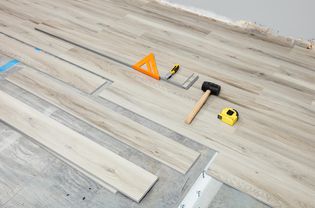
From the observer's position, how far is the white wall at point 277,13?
273 centimetres

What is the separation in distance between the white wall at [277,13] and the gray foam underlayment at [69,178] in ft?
5.51

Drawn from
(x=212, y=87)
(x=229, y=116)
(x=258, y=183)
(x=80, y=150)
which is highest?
(x=212, y=87)

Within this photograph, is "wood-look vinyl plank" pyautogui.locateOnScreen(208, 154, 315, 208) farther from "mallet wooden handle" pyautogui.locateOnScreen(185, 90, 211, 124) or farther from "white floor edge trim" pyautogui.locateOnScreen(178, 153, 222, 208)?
"mallet wooden handle" pyautogui.locateOnScreen(185, 90, 211, 124)

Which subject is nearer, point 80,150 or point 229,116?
point 80,150

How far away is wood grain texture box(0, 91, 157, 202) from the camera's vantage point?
1.64 m

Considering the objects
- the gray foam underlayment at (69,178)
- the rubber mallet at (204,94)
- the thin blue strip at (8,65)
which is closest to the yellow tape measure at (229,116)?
the rubber mallet at (204,94)

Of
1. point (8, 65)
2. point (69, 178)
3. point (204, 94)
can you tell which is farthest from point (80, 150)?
point (8, 65)

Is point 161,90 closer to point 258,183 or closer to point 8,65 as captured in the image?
point 258,183

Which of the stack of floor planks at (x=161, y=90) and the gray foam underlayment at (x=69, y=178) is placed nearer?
the gray foam underlayment at (x=69, y=178)

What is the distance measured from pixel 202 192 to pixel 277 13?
199 centimetres

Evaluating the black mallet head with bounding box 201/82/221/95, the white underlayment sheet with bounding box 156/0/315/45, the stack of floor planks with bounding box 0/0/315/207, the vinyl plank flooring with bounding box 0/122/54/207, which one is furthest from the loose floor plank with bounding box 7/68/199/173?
the white underlayment sheet with bounding box 156/0/315/45

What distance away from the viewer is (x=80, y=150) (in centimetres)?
179

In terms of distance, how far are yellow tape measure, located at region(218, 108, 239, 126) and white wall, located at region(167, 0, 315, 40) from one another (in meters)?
1.31

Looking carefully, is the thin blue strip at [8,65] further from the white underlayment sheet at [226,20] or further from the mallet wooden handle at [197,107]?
the white underlayment sheet at [226,20]
